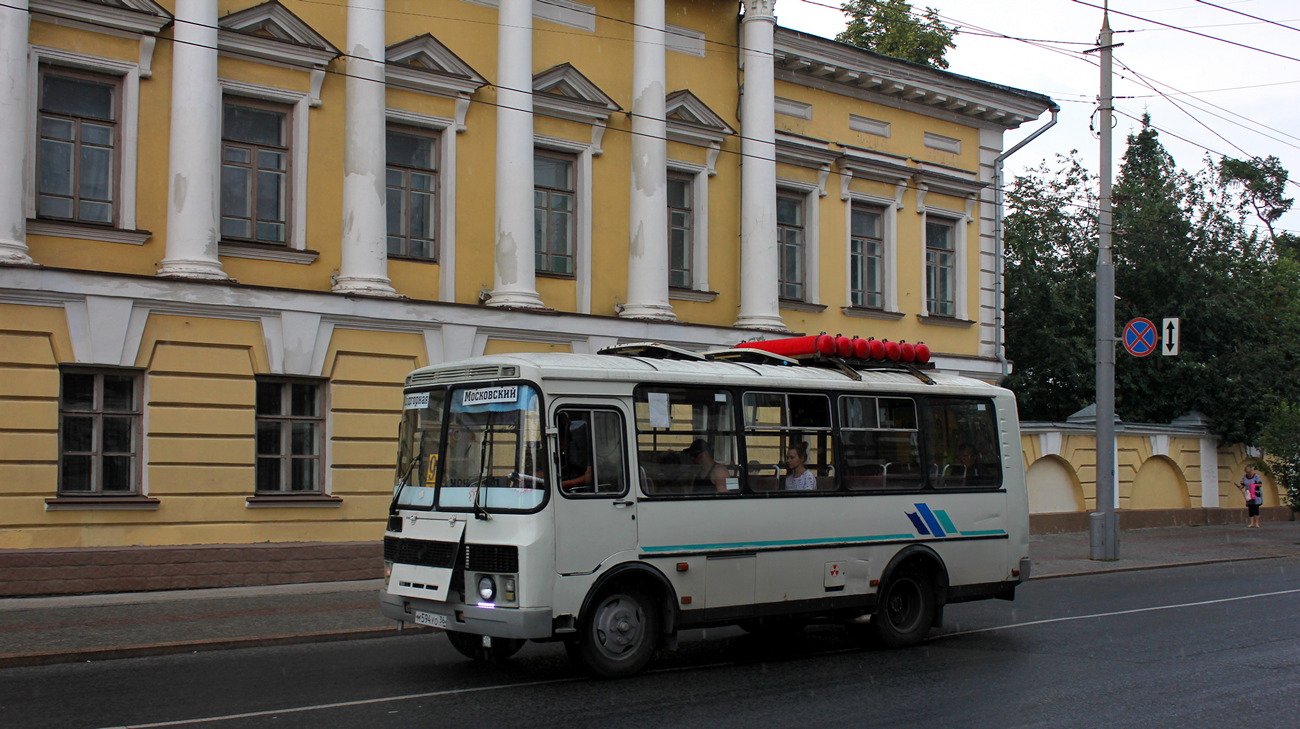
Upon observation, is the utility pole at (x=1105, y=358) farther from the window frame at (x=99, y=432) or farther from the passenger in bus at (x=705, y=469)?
the window frame at (x=99, y=432)

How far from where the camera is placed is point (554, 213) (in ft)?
66.0

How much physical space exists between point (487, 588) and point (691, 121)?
13779 millimetres

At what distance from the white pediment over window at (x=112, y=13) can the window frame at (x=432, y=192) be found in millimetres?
3646

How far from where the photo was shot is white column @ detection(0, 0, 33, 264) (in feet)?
47.3

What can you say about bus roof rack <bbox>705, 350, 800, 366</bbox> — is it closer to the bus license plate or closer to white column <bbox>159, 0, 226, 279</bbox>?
the bus license plate

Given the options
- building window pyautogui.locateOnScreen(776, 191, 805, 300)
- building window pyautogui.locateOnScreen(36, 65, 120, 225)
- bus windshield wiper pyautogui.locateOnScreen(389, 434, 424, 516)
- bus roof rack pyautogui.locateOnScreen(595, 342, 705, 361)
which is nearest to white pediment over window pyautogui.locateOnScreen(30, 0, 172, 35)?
building window pyautogui.locateOnScreen(36, 65, 120, 225)

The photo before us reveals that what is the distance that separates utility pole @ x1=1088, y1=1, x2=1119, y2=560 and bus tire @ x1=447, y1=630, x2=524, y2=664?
13.8m

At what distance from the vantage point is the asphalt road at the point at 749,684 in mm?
8148

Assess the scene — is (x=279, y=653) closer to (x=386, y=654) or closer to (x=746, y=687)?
(x=386, y=654)

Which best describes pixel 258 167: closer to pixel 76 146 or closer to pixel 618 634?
pixel 76 146

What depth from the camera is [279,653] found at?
1126 cm

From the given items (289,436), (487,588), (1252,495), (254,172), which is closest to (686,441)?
(487,588)

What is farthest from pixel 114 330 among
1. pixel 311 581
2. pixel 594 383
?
pixel 594 383

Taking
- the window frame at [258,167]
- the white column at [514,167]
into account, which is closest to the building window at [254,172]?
the window frame at [258,167]
